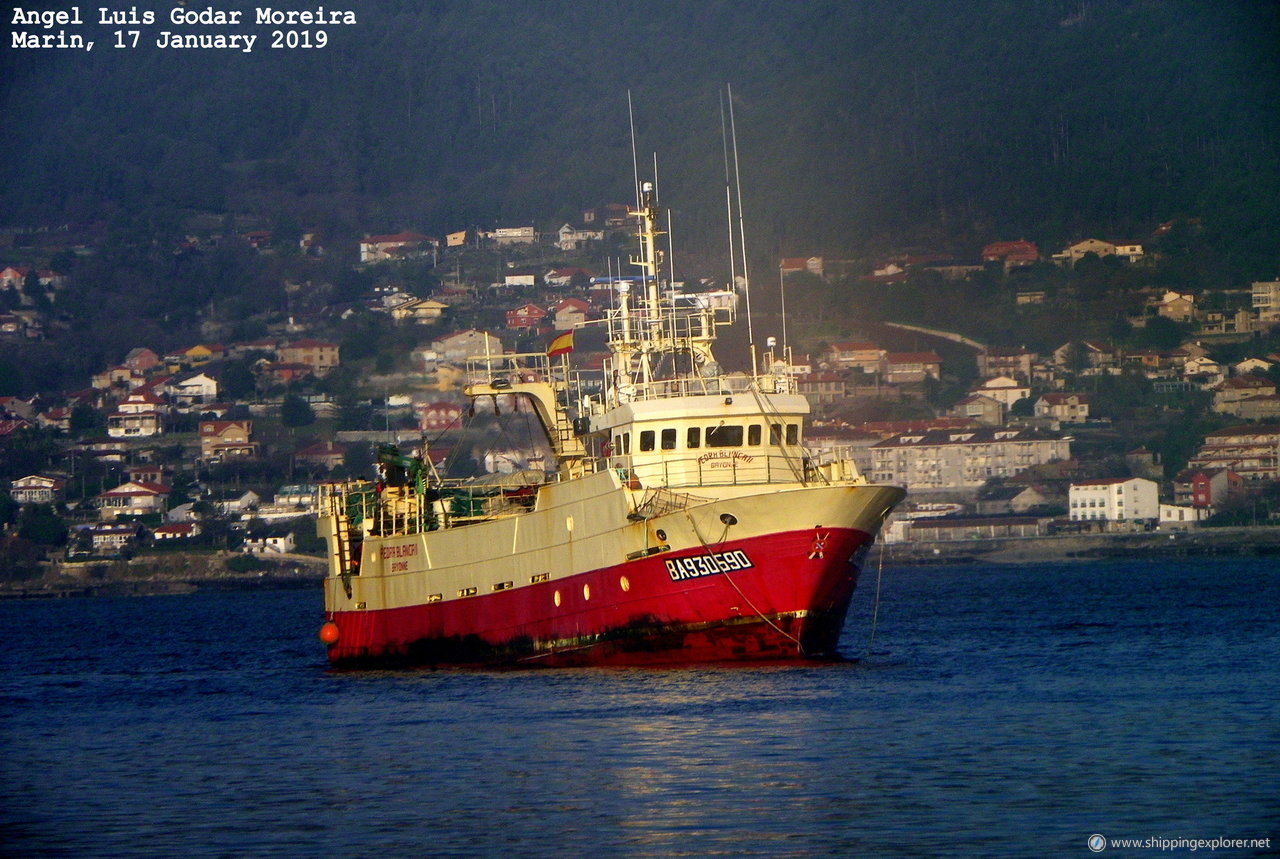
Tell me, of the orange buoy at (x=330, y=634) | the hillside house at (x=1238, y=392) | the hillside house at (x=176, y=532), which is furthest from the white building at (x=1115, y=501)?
the orange buoy at (x=330, y=634)

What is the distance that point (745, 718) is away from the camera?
33000 mm

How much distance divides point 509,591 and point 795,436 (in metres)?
7.47

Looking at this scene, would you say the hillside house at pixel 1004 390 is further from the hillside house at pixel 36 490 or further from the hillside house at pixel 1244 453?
the hillside house at pixel 36 490

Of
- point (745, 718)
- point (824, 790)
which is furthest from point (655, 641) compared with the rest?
point (824, 790)

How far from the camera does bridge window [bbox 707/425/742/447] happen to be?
140 feet

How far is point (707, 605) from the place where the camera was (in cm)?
4012

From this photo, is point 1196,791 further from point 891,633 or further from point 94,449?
point 94,449

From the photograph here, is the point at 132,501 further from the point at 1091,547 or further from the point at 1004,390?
the point at 1004,390

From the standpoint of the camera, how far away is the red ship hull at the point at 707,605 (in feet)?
130

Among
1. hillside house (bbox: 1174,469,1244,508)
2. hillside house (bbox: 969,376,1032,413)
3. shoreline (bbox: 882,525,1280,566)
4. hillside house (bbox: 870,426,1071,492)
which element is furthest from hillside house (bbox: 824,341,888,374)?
shoreline (bbox: 882,525,1280,566)

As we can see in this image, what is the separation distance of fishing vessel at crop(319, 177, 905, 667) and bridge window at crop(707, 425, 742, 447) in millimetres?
22

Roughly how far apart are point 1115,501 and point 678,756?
126259 millimetres

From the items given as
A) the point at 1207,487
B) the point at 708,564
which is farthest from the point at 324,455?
the point at 708,564

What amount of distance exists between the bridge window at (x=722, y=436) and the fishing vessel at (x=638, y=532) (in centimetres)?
2
